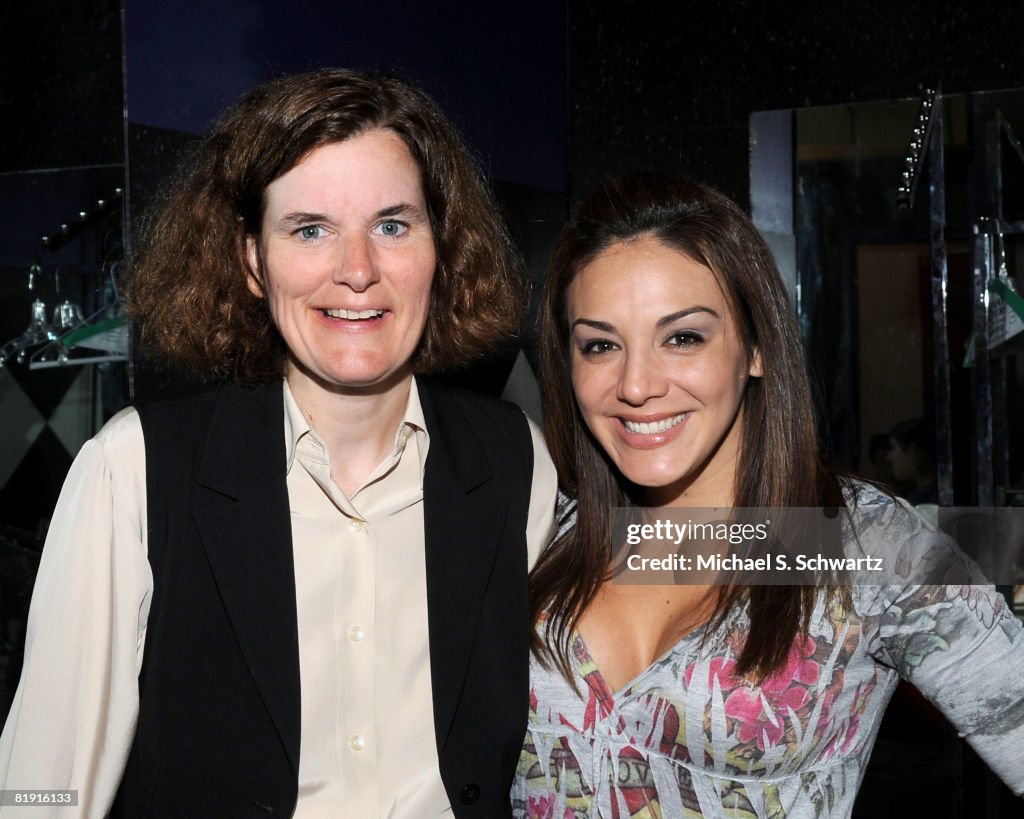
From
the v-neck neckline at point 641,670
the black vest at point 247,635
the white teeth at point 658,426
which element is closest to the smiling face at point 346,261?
the black vest at point 247,635

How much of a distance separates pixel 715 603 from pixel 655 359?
417 mm

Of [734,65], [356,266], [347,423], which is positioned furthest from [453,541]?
[734,65]

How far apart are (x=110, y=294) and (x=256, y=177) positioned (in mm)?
868

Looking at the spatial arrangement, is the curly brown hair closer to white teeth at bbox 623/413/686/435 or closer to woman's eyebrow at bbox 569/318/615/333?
woman's eyebrow at bbox 569/318/615/333

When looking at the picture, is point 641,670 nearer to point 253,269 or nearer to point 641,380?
point 641,380

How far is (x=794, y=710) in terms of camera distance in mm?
1735

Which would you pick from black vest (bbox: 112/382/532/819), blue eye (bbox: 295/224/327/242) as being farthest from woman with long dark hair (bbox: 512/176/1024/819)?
blue eye (bbox: 295/224/327/242)

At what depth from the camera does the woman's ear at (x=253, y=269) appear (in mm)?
1810

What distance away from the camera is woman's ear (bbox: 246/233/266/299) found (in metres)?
1.81

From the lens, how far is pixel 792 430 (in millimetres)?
1889

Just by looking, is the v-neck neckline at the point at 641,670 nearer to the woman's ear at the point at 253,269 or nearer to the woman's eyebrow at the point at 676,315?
the woman's eyebrow at the point at 676,315

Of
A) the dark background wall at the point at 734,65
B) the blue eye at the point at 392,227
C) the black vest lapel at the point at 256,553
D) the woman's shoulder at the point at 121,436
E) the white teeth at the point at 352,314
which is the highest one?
the dark background wall at the point at 734,65

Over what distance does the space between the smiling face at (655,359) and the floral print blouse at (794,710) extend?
31 centimetres

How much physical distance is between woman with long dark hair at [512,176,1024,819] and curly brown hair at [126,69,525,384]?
184 millimetres
